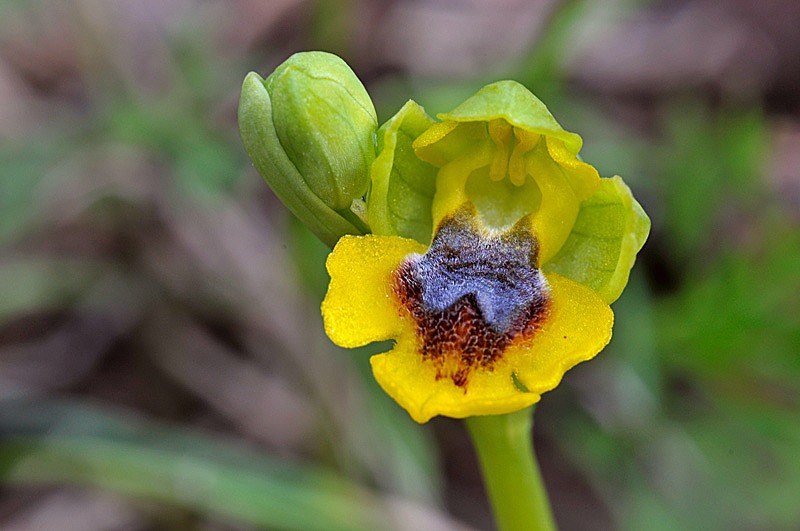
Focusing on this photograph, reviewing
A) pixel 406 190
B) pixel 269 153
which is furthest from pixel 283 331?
pixel 269 153

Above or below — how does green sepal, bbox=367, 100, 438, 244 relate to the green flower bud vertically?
below

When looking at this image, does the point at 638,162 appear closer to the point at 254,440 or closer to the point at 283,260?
the point at 283,260

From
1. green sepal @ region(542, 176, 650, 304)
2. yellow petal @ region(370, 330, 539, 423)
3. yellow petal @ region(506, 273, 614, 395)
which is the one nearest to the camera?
yellow petal @ region(370, 330, 539, 423)

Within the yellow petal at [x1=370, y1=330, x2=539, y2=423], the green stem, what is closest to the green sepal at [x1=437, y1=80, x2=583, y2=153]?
the yellow petal at [x1=370, y1=330, x2=539, y2=423]

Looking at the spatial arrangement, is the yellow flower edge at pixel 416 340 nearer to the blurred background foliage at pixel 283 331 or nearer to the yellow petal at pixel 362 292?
the yellow petal at pixel 362 292

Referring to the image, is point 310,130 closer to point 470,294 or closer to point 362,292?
point 362,292

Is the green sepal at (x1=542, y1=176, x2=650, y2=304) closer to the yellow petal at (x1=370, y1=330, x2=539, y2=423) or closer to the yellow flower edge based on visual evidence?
the yellow flower edge
